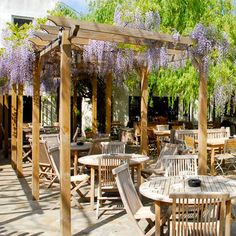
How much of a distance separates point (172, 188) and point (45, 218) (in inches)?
82.3

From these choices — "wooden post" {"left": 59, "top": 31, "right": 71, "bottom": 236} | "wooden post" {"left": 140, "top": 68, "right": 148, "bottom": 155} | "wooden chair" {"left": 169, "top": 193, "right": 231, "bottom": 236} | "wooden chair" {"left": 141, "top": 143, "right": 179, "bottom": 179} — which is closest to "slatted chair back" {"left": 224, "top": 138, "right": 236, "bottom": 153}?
"wooden post" {"left": 140, "top": 68, "right": 148, "bottom": 155}

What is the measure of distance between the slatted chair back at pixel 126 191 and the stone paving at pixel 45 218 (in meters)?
0.59

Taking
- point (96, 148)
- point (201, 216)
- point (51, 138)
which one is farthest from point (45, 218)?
point (51, 138)

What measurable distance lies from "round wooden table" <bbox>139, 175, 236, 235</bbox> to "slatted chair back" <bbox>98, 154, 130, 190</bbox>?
1100 millimetres

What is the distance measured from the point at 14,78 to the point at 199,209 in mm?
5032

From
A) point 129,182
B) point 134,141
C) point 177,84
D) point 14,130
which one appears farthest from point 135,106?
point 129,182

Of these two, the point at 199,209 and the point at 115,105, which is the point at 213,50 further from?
the point at 115,105

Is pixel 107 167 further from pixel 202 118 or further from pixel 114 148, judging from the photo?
pixel 114 148

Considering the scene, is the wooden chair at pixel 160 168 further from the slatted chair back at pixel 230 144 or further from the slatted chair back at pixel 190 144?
the slatted chair back at pixel 230 144

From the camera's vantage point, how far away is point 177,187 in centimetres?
411

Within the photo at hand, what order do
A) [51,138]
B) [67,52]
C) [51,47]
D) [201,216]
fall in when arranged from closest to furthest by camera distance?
[201,216] < [67,52] < [51,47] < [51,138]

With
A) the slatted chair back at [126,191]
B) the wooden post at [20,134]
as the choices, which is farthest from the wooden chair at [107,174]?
the wooden post at [20,134]

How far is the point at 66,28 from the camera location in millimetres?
4379

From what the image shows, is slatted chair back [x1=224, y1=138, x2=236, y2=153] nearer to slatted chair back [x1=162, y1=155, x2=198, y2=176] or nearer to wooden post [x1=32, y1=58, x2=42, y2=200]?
slatted chair back [x1=162, y1=155, x2=198, y2=176]
